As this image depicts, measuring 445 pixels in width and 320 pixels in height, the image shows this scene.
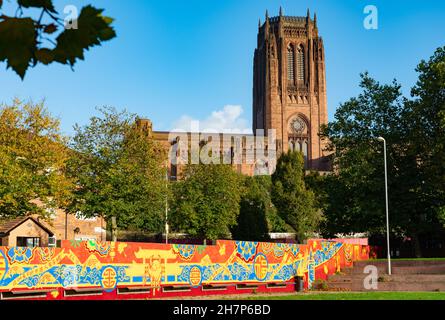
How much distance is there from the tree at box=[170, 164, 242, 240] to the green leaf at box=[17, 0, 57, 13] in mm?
62813

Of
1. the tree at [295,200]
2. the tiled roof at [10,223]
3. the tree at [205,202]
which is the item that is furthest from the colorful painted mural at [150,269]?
the tree at [295,200]

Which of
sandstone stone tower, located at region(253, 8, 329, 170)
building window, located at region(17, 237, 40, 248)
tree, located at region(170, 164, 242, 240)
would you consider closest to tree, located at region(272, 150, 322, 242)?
tree, located at region(170, 164, 242, 240)

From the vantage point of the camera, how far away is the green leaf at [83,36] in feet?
9.80

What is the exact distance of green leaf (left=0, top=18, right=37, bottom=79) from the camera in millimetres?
3031

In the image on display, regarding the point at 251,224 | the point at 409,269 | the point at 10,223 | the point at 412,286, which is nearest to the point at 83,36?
the point at 412,286

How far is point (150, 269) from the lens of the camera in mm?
25484

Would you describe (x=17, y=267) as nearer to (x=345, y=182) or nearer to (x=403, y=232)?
(x=345, y=182)

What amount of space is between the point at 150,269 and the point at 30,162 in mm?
19777

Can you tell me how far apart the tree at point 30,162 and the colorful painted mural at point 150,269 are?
15.3m

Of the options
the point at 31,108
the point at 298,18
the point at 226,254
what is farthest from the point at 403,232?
the point at 298,18

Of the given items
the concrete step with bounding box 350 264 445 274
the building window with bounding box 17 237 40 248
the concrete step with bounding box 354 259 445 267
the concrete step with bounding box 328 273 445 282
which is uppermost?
the building window with bounding box 17 237 40 248

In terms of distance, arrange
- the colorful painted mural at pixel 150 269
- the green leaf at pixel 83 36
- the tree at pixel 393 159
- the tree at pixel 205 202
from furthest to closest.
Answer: the tree at pixel 205 202, the tree at pixel 393 159, the colorful painted mural at pixel 150 269, the green leaf at pixel 83 36

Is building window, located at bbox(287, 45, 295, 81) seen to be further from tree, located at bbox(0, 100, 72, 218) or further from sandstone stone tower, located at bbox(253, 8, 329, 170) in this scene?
tree, located at bbox(0, 100, 72, 218)

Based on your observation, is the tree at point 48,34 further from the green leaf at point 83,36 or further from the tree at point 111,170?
the tree at point 111,170
